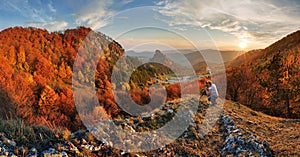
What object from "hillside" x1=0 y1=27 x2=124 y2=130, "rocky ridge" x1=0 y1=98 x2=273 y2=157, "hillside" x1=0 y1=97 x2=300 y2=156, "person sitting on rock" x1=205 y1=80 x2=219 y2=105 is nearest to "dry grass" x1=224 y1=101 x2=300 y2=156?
"hillside" x1=0 y1=97 x2=300 y2=156

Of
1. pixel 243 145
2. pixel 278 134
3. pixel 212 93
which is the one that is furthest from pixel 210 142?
pixel 212 93

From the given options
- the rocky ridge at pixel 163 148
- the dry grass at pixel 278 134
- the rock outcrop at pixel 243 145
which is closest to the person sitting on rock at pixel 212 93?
the dry grass at pixel 278 134

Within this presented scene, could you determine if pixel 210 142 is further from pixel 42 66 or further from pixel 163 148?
pixel 42 66

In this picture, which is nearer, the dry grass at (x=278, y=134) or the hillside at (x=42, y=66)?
the dry grass at (x=278, y=134)

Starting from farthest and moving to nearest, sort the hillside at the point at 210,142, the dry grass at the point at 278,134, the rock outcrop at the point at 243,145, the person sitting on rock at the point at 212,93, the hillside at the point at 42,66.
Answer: the hillside at the point at 42,66 → the person sitting on rock at the point at 212,93 → the dry grass at the point at 278,134 → the rock outcrop at the point at 243,145 → the hillside at the point at 210,142

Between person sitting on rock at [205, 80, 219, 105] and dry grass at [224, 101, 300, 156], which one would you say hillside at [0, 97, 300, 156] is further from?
person sitting on rock at [205, 80, 219, 105]

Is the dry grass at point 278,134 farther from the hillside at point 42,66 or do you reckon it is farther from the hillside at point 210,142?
the hillside at point 42,66

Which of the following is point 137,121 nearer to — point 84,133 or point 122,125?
point 122,125

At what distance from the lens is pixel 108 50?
383 feet

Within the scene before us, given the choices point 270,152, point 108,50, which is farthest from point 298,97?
point 108,50

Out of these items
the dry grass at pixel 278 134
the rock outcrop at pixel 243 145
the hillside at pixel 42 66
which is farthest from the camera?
the hillside at pixel 42 66

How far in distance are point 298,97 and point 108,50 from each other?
101 meters

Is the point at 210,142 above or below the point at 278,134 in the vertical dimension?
above

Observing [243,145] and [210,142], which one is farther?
[210,142]
